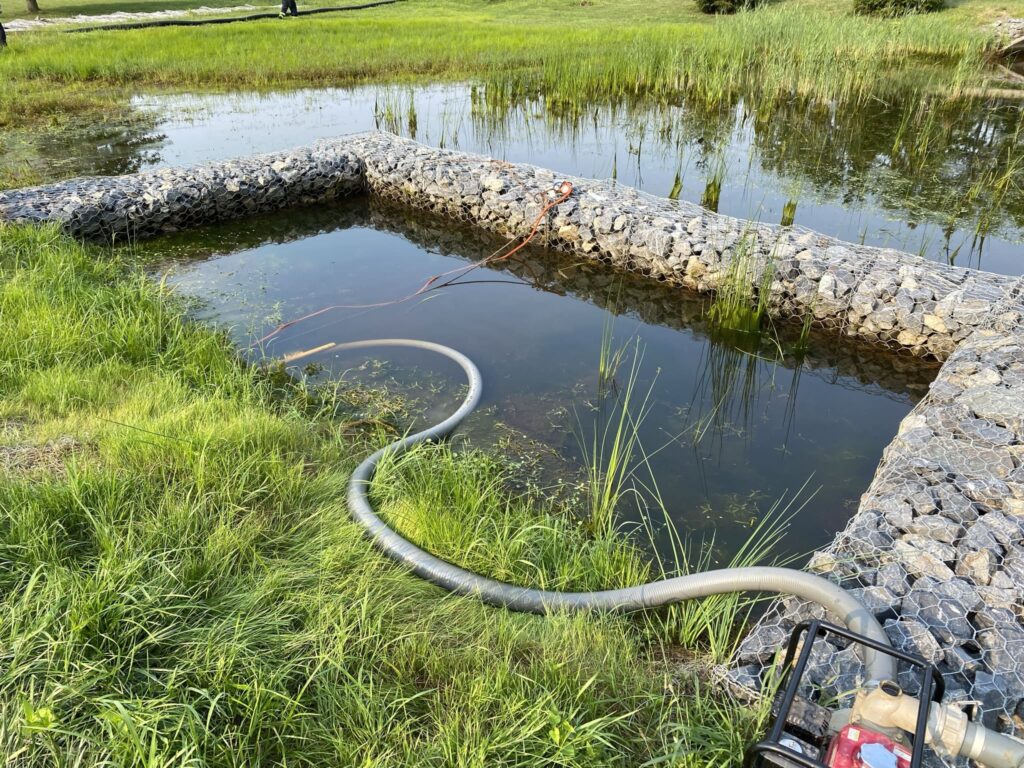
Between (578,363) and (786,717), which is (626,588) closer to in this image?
(786,717)

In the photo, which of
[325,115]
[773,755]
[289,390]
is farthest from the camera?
[325,115]

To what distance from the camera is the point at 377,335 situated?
14.5ft

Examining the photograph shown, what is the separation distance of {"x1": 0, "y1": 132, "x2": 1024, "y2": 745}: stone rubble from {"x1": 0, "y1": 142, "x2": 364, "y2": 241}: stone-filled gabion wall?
0.02 meters

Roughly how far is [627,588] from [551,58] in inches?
442

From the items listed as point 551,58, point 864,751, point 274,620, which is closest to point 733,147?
point 551,58

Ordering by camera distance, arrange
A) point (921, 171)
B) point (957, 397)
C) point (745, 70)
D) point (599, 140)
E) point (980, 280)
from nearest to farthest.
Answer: point (957, 397)
point (980, 280)
point (921, 171)
point (599, 140)
point (745, 70)

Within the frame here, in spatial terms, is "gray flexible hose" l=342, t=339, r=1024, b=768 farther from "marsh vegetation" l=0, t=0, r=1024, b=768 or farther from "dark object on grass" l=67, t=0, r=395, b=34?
"dark object on grass" l=67, t=0, r=395, b=34

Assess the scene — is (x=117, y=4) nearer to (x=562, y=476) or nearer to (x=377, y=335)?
(x=377, y=335)

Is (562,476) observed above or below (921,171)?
below

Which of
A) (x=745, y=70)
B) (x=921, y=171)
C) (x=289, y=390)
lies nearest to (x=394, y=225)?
(x=289, y=390)

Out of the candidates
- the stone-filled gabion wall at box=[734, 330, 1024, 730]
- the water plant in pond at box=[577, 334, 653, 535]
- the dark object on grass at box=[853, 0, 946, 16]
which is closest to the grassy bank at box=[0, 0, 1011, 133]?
the dark object on grass at box=[853, 0, 946, 16]

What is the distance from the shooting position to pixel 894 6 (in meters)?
16.1

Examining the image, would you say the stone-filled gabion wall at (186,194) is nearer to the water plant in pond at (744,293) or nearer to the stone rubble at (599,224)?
the stone rubble at (599,224)

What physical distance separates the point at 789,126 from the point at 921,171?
2.11m
